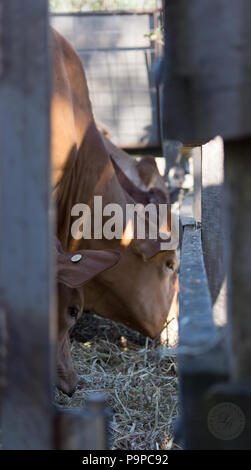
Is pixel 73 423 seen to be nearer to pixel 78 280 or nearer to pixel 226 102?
pixel 226 102

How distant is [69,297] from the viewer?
3227 millimetres

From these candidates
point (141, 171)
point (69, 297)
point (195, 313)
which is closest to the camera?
point (195, 313)

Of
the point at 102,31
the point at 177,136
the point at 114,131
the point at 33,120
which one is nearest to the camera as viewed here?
the point at 33,120

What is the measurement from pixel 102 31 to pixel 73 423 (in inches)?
291

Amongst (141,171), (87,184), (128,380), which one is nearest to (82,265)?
(128,380)

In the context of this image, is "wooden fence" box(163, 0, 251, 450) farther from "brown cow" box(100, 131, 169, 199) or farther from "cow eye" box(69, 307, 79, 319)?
"brown cow" box(100, 131, 169, 199)

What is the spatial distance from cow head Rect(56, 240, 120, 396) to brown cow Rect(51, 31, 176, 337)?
0.84 meters

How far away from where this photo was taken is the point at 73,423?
4.26 ft

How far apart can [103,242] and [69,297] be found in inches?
39.4

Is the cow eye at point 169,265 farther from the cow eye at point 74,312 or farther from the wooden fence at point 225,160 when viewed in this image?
the wooden fence at point 225,160

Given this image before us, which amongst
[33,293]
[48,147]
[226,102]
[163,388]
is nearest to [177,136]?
[226,102]

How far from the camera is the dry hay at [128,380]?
2.89 metres

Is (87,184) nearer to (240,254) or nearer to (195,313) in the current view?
(195,313)

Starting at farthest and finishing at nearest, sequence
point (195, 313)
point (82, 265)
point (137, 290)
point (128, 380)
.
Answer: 1. point (137, 290)
2. point (128, 380)
3. point (82, 265)
4. point (195, 313)
